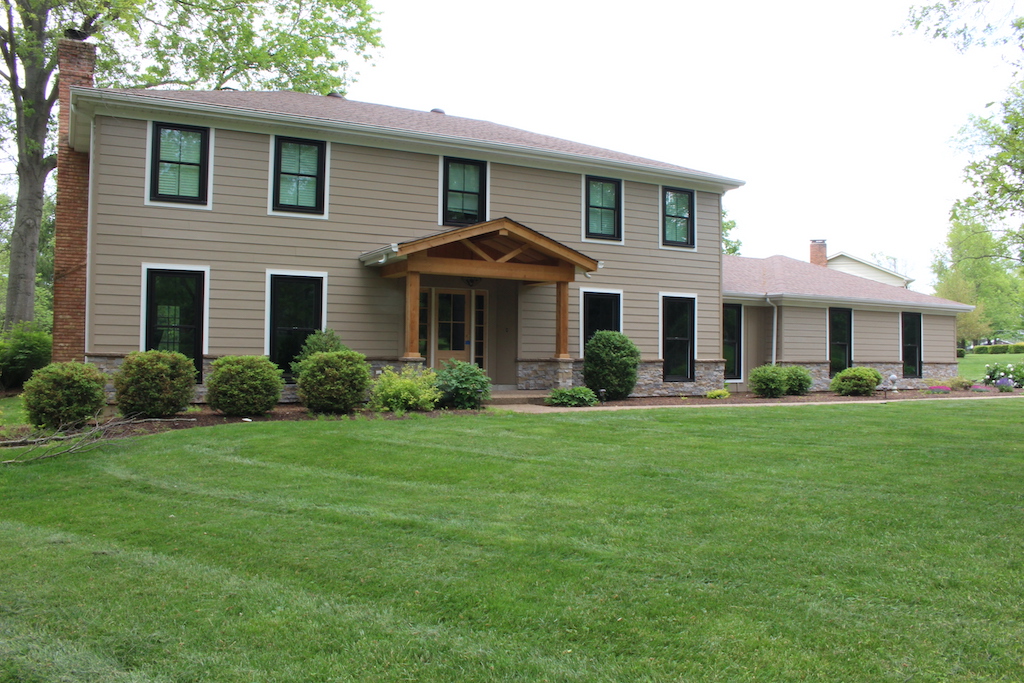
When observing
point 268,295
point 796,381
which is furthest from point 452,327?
point 796,381

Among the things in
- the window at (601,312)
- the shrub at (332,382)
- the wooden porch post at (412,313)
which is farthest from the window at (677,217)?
the shrub at (332,382)

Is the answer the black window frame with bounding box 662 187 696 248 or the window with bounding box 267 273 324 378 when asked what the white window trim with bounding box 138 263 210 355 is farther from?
the black window frame with bounding box 662 187 696 248

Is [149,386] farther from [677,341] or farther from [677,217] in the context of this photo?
[677,217]

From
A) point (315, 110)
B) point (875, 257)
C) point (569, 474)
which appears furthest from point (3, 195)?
point (875, 257)

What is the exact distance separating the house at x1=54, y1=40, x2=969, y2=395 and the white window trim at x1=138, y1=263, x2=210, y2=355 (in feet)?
0.10

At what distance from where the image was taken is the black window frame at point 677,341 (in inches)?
646

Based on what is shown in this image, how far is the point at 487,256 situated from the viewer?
1294 cm

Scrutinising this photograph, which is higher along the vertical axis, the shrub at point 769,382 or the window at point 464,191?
the window at point 464,191

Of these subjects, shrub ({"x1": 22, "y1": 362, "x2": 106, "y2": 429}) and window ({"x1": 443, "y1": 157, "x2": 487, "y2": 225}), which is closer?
shrub ({"x1": 22, "y1": 362, "x2": 106, "y2": 429})

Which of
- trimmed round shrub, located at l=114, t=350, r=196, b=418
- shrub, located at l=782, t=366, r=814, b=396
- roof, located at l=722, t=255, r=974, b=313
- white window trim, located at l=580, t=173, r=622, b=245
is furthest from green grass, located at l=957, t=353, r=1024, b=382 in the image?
trimmed round shrub, located at l=114, t=350, r=196, b=418

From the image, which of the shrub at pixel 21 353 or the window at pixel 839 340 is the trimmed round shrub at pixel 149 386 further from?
the window at pixel 839 340

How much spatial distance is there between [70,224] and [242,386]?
578 cm

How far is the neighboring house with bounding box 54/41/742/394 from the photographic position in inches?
469

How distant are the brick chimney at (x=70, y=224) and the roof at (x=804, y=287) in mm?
14198
